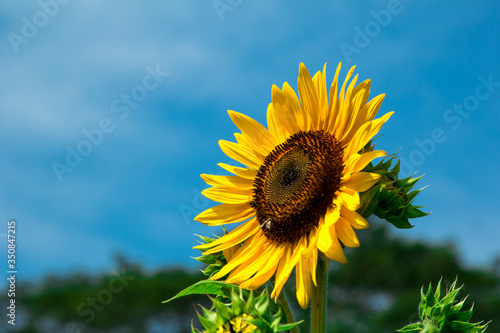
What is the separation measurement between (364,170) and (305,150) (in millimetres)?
360

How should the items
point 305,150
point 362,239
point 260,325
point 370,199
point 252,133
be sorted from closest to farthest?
point 260,325, point 370,199, point 305,150, point 252,133, point 362,239

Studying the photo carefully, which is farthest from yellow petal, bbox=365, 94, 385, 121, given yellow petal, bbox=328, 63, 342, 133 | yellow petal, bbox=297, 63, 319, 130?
yellow petal, bbox=297, 63, 319, 130

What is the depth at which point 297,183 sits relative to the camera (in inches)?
95.3

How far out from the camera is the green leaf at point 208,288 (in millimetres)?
2243

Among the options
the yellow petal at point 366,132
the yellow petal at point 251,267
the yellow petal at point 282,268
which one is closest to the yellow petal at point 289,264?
the yellow petal at point 282,268

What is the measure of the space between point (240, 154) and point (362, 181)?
0.87 m

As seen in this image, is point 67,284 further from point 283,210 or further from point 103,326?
point 283,210

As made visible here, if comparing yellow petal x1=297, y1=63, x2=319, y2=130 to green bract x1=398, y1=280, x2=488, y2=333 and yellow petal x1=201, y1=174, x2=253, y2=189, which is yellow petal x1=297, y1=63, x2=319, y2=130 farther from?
green bract x1=398, y1=280, x2=488, y2=333

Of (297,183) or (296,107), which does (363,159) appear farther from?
(296,107)

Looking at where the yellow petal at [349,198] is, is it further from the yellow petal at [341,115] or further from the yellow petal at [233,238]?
the yellow petal at [233,238]

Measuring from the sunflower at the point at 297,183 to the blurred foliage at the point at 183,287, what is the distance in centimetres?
1126

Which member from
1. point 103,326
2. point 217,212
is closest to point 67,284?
point 103,326

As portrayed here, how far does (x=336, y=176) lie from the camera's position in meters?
2.30

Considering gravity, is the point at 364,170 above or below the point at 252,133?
below
